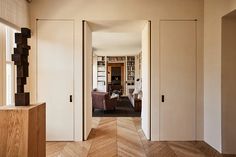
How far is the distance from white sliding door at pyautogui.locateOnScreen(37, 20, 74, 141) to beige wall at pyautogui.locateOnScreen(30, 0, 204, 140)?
114 mm

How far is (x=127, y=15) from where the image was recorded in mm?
4512

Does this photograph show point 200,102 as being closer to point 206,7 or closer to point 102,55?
point 206,7

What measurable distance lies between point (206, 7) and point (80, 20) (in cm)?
253

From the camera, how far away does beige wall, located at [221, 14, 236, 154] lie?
12.4ft

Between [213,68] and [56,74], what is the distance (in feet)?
9.95

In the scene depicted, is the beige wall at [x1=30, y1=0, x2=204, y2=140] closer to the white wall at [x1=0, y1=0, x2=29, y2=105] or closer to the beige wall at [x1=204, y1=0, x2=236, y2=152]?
the beige wall at [x1=204, y1=0, x2=236, y2=152]

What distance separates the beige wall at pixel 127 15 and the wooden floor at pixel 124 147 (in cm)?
33

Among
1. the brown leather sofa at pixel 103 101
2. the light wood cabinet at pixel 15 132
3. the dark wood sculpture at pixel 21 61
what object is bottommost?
the brown leather sofa at pixel 103 101

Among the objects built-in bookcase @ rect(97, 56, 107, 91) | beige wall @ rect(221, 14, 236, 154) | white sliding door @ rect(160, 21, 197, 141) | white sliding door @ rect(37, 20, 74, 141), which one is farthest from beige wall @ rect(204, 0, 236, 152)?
built-in bookcase @ rect(97, 56, 107, 91)

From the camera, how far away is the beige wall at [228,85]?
377 cm

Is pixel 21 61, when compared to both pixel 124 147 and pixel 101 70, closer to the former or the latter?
pixel 124 147

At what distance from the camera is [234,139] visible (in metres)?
3.82

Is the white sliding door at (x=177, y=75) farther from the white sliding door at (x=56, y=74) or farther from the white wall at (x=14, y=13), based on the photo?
the white wall at (x=14, y=13)

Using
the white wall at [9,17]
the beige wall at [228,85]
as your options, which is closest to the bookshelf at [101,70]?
the white wall at [9,17]
